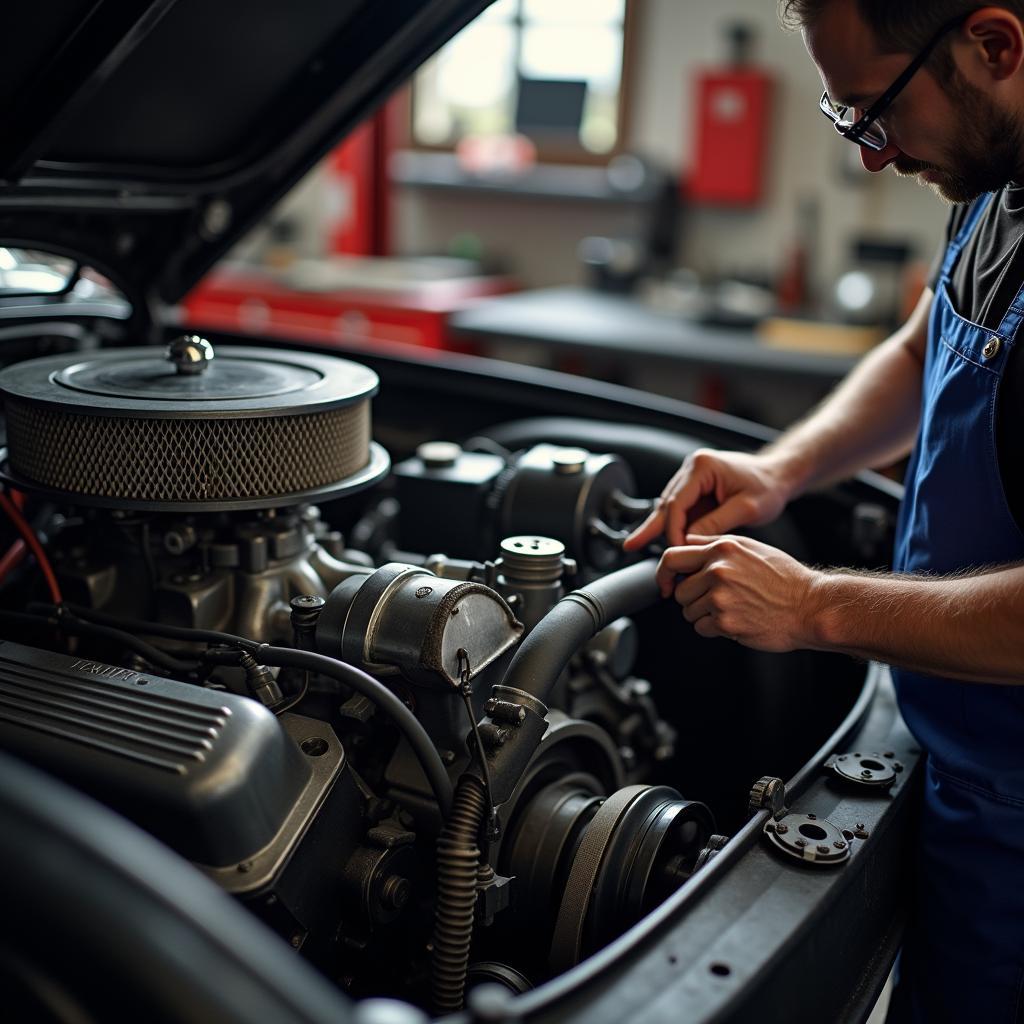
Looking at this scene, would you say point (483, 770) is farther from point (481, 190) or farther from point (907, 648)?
point (481, 190)

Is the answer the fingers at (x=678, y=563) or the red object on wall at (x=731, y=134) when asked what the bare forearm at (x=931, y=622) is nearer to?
the fingers at (x=678, y=563)

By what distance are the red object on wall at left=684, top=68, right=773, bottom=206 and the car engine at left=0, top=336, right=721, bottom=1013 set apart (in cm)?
317

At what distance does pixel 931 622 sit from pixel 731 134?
3.54 metres

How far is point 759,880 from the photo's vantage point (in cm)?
87

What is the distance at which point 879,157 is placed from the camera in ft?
3.77

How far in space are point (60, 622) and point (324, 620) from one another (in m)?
0.27

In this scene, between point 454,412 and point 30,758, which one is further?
point 454,412

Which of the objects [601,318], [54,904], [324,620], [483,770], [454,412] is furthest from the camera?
[601,318]

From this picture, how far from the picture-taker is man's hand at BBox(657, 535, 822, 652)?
1.05 meters

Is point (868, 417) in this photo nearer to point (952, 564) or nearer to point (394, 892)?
point (952, 564)

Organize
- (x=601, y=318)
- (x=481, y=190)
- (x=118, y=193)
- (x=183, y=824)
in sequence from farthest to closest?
(x=481, y=190) < (x=601, y=318) < (x=118, y=193) < (x=183, y=824)

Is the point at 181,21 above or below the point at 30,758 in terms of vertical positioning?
above

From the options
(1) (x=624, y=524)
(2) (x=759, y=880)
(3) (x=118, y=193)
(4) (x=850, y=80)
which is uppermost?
(4) (x=850, y=80)

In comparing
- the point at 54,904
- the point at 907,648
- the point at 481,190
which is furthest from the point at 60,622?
the point at 481,190
